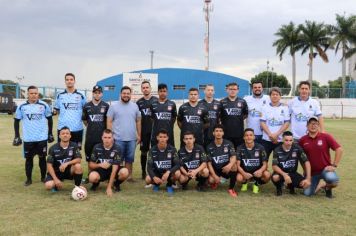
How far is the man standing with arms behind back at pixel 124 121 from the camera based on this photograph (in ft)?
21.8

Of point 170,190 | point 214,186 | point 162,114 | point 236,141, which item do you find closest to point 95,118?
point 162,114

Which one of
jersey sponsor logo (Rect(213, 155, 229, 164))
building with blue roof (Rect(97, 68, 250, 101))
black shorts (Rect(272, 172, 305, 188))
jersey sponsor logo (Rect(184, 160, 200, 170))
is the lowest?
black shorts (Rect(272, 172, 305, 188))

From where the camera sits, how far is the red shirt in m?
6.07

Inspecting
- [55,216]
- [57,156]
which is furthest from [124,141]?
[55,216]

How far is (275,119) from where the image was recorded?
21.3 ft

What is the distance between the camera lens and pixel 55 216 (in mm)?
4746

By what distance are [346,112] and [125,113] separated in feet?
119

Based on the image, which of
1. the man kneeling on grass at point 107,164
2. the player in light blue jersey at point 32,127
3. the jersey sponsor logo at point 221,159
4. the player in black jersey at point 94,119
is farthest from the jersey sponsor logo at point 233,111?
the player in light blue jersey at point 32,127

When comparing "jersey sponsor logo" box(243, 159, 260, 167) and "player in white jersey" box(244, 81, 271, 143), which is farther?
"player in white jersey" box(244, 81, 271, 143)

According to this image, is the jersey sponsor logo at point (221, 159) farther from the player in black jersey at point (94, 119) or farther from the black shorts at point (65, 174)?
the black shorts at point (65, 174)

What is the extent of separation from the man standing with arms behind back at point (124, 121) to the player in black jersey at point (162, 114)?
31cm

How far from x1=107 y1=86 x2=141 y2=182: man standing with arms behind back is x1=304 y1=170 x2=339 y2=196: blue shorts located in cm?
304

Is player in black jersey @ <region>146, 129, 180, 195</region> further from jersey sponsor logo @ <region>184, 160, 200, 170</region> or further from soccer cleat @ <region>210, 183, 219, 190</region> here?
soccer cleat @ <region>210, 183, 219, 190</region>

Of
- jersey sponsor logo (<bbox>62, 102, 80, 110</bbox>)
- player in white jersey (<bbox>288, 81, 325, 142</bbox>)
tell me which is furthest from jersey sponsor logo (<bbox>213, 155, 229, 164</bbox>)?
jersey sponsor logo (<bbox>62, 102, 80, 110</bbox>)
